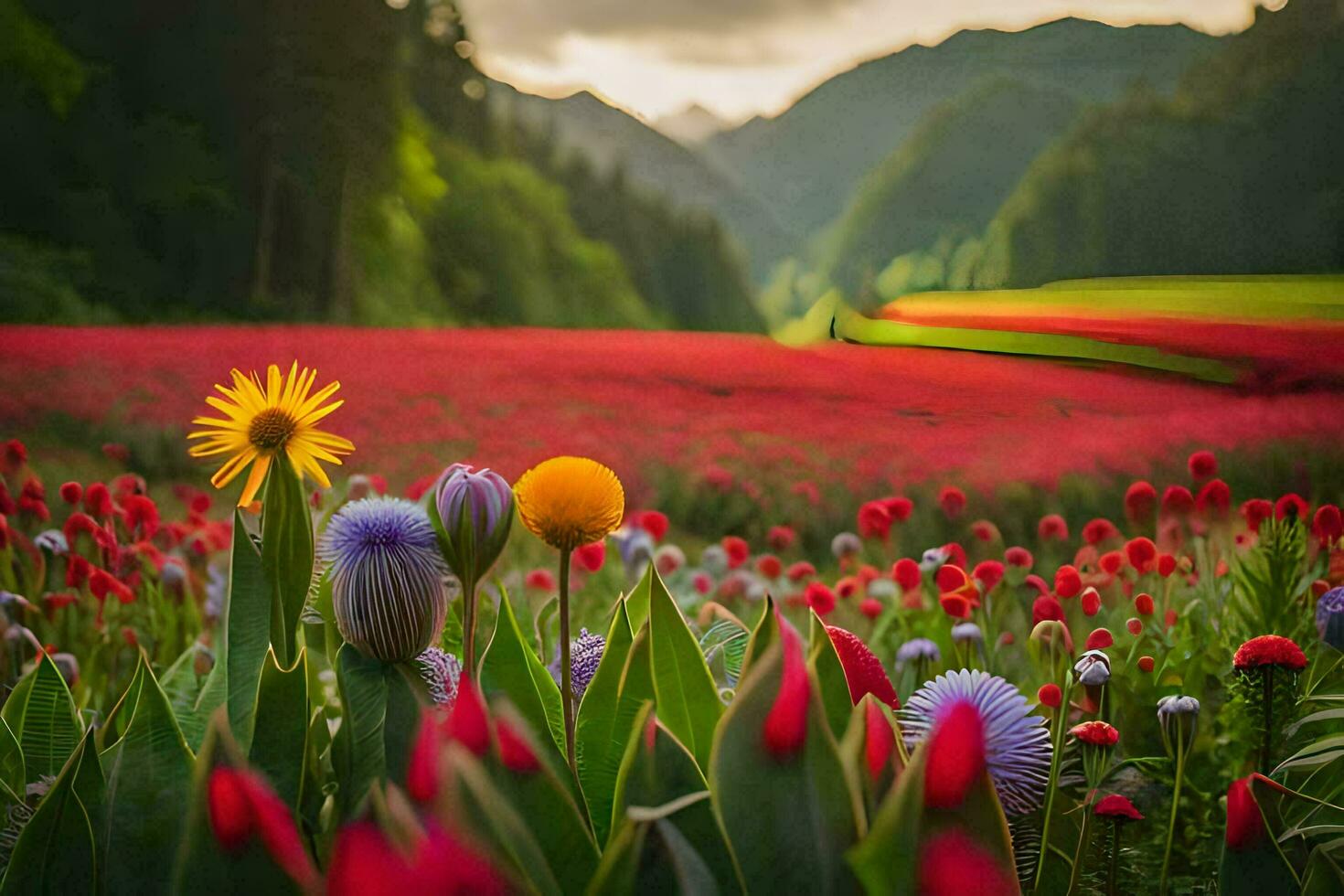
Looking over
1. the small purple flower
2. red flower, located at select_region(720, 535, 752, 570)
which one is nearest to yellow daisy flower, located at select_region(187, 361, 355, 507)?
the small purple flower

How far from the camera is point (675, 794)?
0.35 m

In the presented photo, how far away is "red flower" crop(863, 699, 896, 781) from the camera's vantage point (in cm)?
36

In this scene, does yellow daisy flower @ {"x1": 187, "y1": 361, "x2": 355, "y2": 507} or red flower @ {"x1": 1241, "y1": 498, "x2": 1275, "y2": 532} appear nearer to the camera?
yellow daisy flower @ {"x1": 187, "y1": 361, "x2": 355, "y2": 507}

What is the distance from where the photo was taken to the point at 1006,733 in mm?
446

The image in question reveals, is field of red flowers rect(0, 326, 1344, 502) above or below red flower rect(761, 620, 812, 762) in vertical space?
above

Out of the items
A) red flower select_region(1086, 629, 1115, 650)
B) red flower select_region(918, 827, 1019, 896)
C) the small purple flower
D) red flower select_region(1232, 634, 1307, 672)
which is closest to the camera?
red flower select_region(918, 827, 1019, 896)

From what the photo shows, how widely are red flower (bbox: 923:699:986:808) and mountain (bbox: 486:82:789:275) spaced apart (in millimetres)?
1247

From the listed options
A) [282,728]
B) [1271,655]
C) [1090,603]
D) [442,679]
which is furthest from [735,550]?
[282,728]

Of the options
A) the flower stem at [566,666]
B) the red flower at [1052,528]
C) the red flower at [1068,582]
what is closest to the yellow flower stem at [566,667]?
the flower stem at [566,666]

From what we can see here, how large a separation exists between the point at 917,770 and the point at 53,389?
1.64m

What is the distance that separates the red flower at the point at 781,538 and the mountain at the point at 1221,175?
0.39 m

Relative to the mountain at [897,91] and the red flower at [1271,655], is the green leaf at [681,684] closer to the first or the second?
Answer: the red flower at [1271,655]

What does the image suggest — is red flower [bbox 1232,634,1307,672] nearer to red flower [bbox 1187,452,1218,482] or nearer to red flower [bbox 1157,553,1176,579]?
red flower [bbox 1157,553,1176,579]

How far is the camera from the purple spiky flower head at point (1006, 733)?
1.46 ft
